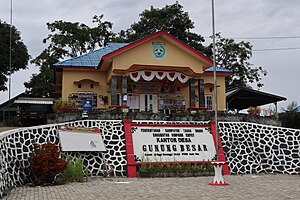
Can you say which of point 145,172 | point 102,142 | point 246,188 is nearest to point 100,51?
point 102,142

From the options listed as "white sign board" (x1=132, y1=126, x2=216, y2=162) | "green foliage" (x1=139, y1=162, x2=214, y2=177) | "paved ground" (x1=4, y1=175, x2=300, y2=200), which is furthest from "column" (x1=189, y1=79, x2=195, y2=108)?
"paved ground" (x1=4, y1=175, x2=300, y2=200)

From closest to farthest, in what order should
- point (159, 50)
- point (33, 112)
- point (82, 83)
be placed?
point (159, 50), point (82, 83), point (33, 112)

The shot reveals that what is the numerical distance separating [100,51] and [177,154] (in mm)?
11727

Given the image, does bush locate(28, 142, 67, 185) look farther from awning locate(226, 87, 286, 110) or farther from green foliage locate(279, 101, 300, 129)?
green foliage locate(279, 101, 300, 129)

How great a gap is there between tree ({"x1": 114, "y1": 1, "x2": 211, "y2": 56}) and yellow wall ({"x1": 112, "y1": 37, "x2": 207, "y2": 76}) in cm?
1540

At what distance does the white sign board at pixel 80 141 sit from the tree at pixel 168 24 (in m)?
22.3

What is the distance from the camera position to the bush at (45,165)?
10625 mm

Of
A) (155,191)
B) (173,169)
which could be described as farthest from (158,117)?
(155,191)

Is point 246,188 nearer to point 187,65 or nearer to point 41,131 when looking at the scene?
point 41,131

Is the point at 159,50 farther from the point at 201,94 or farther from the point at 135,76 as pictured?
the point at 201,94

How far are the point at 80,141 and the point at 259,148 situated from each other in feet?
25.1

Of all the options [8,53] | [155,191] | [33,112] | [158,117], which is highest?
[8,53]

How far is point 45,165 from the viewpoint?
34.9 feet

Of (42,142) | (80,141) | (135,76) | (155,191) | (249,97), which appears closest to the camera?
(155,191)
